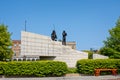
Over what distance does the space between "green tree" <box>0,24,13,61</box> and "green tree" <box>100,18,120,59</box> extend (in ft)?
47.1

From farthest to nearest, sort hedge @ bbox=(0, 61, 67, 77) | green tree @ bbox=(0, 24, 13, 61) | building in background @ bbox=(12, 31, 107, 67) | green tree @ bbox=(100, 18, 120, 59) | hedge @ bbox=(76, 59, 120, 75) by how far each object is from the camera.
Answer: green tree @ bbox=(0, 24, 13, 61)
green tree @ bbox=(100, 18, 120, 59)
building in background @ bbox=(12, 31, 107, 67)
hedge @ bbox=(76, 59, 120, 75)
hedge @ bbox=(0, 61, 67, 77)

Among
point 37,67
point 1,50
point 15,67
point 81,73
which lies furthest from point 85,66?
point 1,50

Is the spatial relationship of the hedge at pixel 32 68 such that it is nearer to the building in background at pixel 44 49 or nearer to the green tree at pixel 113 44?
the building in background at pixel 44 49

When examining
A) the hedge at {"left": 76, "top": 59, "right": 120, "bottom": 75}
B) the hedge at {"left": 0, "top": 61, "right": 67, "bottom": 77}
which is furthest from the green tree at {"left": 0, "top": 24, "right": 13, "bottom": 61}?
the hedge at {"left": 76, "top": 59, "right": 120, "bottom": 75}

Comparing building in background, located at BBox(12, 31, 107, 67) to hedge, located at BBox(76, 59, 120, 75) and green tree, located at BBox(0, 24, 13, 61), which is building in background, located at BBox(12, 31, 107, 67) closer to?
hedge, located at BBox(76, 59, 120, 75)

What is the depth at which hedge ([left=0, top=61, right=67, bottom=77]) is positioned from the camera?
2920 cm

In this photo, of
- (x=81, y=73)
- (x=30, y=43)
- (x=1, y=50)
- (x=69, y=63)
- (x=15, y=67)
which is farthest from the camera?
(x=1, y=50)

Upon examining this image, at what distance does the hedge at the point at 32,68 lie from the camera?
95.8 feet

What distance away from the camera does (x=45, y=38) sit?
116 feet

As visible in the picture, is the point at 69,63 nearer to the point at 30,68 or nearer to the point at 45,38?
the point at 45,38

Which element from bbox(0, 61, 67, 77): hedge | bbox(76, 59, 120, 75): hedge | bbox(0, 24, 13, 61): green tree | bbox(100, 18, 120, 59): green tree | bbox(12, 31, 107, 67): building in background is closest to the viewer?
bbox(0, 61, 67, 77): hedge

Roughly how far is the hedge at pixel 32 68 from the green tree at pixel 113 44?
15350mm

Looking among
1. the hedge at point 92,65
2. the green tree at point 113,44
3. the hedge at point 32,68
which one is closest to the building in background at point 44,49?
the hedge at point 32,68

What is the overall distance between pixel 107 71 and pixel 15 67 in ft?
31.1
